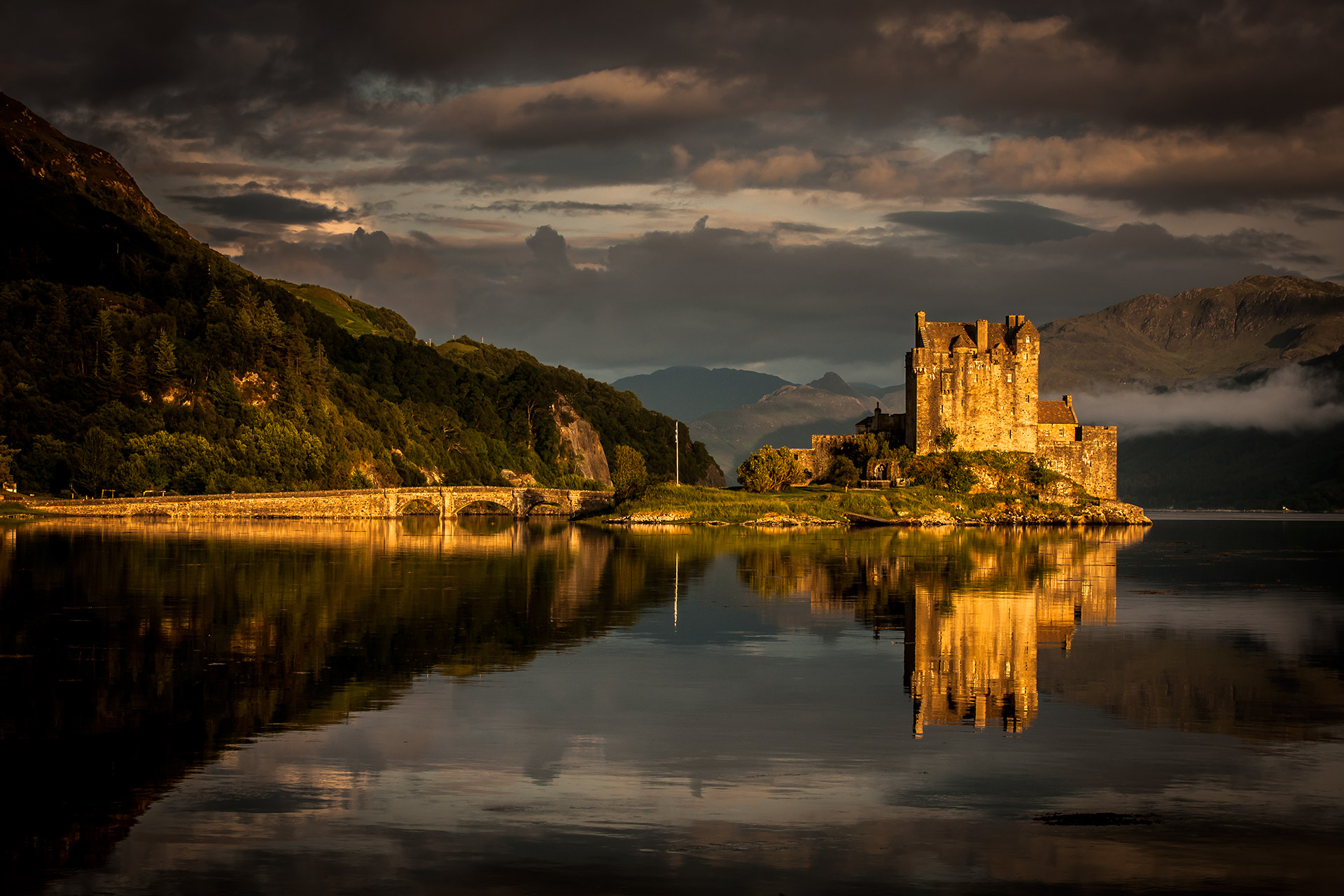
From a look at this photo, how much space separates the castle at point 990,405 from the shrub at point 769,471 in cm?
903

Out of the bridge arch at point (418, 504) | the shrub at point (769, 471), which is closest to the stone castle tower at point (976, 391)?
the shrub at point (769, 471)

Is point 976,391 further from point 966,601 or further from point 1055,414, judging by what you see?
point 966,601

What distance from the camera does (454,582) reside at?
53.8 meters

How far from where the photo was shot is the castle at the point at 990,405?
4734 inches

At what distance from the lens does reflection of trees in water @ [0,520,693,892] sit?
19.9m

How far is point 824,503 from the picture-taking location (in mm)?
109688

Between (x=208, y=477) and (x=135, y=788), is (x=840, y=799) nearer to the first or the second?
(x=135, y=788)

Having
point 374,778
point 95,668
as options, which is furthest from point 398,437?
point 374,778

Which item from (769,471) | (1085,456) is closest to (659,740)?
(769,471)

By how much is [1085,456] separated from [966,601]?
80.8 metres

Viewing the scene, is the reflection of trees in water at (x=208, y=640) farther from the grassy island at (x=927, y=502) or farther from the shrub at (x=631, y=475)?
the shrub at (x=631, y=475)

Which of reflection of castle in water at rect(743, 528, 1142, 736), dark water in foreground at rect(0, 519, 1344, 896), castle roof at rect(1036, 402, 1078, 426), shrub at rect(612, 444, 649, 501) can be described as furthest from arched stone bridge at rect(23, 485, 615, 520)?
dark water in foreground at rect(0, 519, 1344, 896)

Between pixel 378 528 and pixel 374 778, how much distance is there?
9178 cm

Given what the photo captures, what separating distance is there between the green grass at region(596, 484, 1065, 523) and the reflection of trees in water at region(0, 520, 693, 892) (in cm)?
3743
